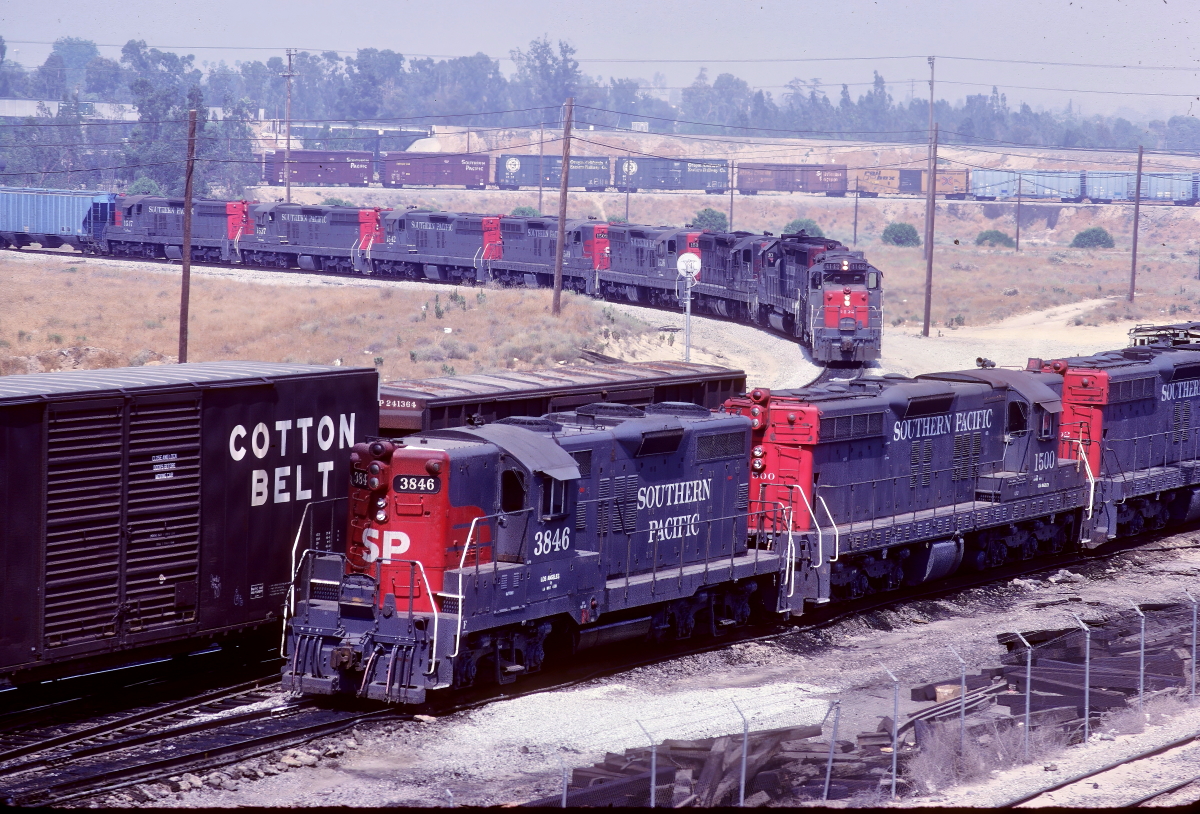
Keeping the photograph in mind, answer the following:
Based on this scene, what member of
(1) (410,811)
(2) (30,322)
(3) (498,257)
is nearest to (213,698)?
(1) (410,811)

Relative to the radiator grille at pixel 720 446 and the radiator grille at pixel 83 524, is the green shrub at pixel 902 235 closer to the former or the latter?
the radiator grille at pixel 720 446

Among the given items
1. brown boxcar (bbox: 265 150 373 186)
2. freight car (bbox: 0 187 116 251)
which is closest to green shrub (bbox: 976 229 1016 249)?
brown boxcar (bbox: 265 150 373 186)

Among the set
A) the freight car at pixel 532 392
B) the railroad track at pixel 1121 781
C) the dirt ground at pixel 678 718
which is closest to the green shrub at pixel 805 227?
the freight car at pixel 532 392

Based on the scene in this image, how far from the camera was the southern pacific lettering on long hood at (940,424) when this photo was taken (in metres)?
23.7

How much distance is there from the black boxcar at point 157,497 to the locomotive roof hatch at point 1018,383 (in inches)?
477

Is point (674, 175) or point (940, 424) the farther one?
point (674, 175)

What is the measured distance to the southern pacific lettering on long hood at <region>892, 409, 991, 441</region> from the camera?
23719 mm

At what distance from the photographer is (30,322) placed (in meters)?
52.1

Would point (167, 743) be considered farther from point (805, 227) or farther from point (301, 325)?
point (805, 227)

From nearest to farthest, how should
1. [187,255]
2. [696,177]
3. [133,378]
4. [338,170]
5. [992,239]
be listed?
[133,378]
[187,255]
[992,239]
[338,170]
[696,177]

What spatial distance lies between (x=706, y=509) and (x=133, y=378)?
27.9 ft

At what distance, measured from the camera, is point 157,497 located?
16.5 meters

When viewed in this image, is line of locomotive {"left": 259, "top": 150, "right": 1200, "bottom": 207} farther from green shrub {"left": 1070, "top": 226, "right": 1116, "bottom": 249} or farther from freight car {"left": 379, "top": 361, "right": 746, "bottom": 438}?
freight car {"left": 379, "top": 361, "right": 746, "bottom": 438}

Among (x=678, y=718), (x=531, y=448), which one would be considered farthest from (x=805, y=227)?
(x=678, y=718)
